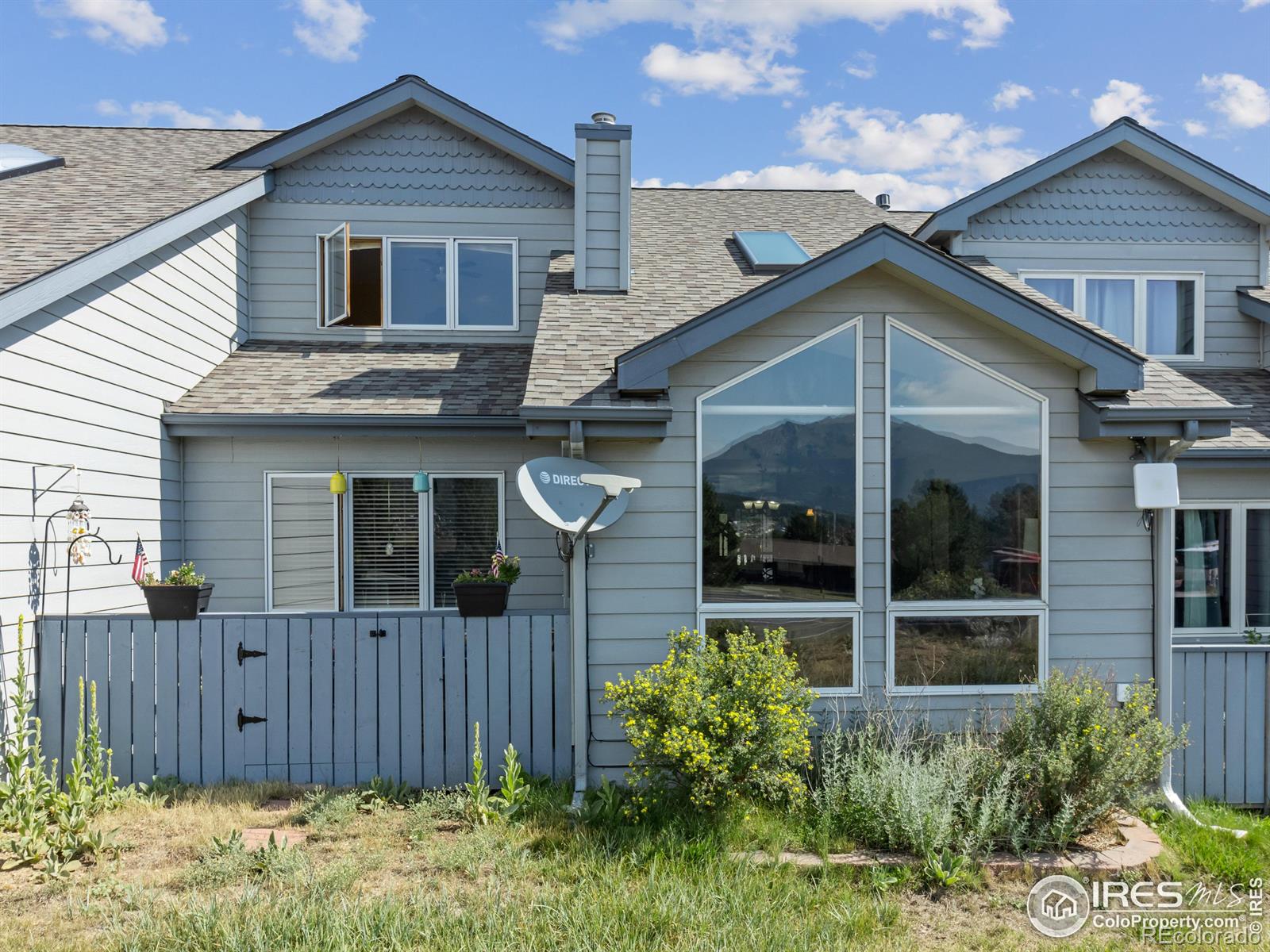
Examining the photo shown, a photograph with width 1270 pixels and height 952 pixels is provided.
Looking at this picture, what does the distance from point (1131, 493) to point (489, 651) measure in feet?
15.9

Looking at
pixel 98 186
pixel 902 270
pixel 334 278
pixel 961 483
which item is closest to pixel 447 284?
pixel 334 278

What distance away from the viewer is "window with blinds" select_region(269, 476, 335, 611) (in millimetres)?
8180

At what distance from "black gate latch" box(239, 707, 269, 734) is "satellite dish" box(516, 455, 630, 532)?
2.53 metres

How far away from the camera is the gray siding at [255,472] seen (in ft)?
26.4

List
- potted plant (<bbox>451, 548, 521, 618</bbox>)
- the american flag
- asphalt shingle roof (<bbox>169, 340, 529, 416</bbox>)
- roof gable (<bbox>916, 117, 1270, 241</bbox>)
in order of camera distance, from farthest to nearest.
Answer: roof gable (<bbox>916, 117, 1270, 241</bbox>)
asphalt shingle roof (<bbox>169, 340, 529, 416</bbox>)
the american flag
potted plant (<bbox>451, 548, 521, 618</bbox>)

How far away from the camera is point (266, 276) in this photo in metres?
9.34

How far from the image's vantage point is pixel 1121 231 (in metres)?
9.41

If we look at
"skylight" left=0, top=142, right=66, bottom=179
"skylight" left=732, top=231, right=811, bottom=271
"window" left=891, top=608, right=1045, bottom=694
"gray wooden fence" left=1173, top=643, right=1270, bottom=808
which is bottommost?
"gray wooden fence" left=1173, top=643, right=1270, bottom=808

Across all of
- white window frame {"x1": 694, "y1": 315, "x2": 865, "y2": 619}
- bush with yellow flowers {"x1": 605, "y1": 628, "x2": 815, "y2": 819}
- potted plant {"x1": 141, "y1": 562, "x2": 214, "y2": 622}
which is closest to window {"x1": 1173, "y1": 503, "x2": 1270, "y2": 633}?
white window frame {"x1": 694, "y1": 315, "x2": 865, "y2": 619}

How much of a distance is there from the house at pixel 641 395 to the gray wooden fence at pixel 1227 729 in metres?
0.03

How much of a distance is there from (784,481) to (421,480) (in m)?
3.76

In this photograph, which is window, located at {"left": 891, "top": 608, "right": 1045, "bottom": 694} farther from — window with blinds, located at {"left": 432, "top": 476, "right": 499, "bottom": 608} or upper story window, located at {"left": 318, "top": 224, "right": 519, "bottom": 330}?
upper story window, located at {"left": 318, "top": 224, "right": 519, "bottom": 330}

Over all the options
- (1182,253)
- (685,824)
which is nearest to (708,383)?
(685,824)

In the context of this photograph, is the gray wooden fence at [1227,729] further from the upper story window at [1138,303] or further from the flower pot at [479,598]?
the flower pot at [479,598]
